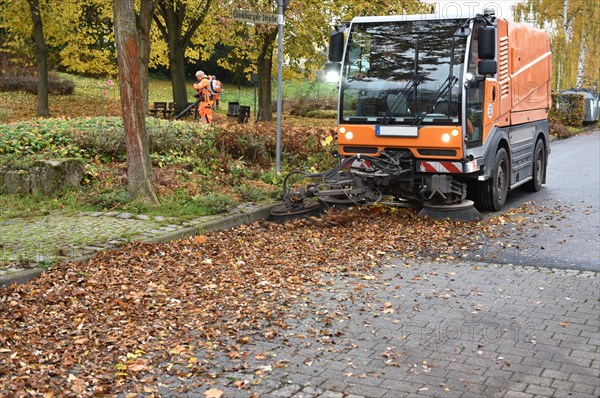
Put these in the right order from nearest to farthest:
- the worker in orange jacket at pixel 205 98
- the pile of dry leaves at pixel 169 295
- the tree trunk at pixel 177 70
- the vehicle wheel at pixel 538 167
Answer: the pile of dry leaves at pixel 169 295 < the vehicle wheel at pixel 538 167 < the worker in orange jacket at pixel 205 98 < the tree trunk at pixel 177 70

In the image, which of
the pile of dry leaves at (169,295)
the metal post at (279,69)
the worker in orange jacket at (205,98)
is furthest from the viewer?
the worker in orange jacket at (205,98)

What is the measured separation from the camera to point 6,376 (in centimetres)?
490

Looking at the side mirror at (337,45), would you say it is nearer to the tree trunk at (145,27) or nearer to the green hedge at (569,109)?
the tree trunk at (145,27)

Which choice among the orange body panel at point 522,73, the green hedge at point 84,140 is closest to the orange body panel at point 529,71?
the orange body panel at point 522,73

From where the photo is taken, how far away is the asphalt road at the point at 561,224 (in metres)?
8.59

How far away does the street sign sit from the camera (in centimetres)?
1244

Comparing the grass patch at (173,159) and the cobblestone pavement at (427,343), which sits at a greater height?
the grass patch at (173,159)

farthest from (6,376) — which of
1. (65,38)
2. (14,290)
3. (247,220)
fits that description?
(65,38)

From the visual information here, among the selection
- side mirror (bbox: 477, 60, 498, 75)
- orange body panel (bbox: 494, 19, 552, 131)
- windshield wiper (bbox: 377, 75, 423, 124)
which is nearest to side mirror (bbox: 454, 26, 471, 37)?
side mirror (bbox: 477, 60, 498, 75)

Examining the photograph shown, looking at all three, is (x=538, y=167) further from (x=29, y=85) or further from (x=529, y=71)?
(x=29, y=85)

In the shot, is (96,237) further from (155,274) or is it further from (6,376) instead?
(6,376)

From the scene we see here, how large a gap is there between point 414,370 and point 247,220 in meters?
6.09

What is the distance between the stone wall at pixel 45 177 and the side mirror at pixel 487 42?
20.6ft

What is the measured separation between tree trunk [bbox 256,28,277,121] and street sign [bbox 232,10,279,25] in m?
13.9
